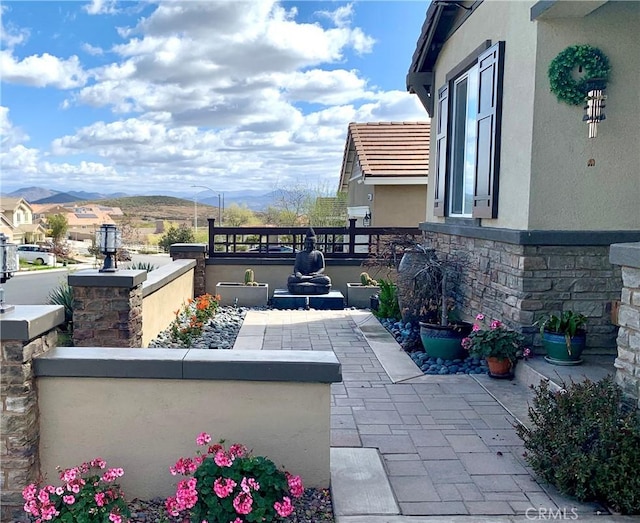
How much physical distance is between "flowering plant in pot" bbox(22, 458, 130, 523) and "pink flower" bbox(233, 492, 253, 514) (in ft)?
2.02

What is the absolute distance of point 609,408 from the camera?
3.03 m

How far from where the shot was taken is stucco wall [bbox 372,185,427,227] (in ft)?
46.4

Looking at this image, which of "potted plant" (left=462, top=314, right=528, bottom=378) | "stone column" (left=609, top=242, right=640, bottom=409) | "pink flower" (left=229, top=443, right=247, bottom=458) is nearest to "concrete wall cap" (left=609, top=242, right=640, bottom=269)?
"stone column" (left=609, top=242, right=640, bottom=409)

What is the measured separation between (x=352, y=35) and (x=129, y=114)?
29120 mm

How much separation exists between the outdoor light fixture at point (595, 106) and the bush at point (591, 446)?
2674 millimetres

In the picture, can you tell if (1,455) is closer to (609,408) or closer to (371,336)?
(609,408)

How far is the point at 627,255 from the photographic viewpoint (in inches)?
131

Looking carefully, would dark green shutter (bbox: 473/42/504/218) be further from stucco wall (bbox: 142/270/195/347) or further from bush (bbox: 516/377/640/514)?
stucco wall (bbox: 142/270/195/347)

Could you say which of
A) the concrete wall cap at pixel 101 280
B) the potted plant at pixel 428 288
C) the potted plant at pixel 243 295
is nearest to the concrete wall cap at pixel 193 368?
the concrete wall cap at pixel 101 280

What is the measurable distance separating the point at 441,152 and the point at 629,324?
5116 mm

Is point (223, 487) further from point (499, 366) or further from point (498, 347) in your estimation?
point (499, 366)

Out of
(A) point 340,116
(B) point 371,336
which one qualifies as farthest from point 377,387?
(A) point 340,116

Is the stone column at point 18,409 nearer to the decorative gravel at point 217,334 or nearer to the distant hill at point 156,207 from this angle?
the decorative gravel at point 217,334

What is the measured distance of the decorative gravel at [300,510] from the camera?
2.80m
